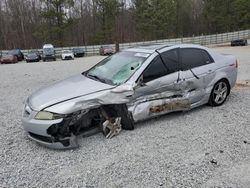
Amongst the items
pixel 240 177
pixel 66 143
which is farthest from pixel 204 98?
pixel 66 143

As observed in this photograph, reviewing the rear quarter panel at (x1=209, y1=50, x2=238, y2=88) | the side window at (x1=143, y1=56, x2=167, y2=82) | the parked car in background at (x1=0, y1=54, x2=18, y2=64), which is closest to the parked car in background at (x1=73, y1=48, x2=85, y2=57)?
the parked car in background at (x1=0, y1=54, x2=18, y2=64)

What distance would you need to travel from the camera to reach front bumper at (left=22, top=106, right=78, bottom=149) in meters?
3.58

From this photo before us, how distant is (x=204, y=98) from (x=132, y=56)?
1.67 meters

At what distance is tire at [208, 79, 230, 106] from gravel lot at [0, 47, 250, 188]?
21.7 inches

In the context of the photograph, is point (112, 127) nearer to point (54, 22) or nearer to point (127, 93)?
point (127, 93)

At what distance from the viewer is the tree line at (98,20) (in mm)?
40094

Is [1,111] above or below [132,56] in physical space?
below

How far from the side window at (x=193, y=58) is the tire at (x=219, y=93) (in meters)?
0.55

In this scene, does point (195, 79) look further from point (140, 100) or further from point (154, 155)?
point (154, 155)

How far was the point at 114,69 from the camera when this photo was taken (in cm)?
468

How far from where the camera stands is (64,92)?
4.03 metres

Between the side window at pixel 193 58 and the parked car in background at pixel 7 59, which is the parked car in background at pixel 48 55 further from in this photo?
the side window at pixel 193 58

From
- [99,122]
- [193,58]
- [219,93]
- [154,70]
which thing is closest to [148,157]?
[99,122]

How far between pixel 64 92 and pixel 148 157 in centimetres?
165
